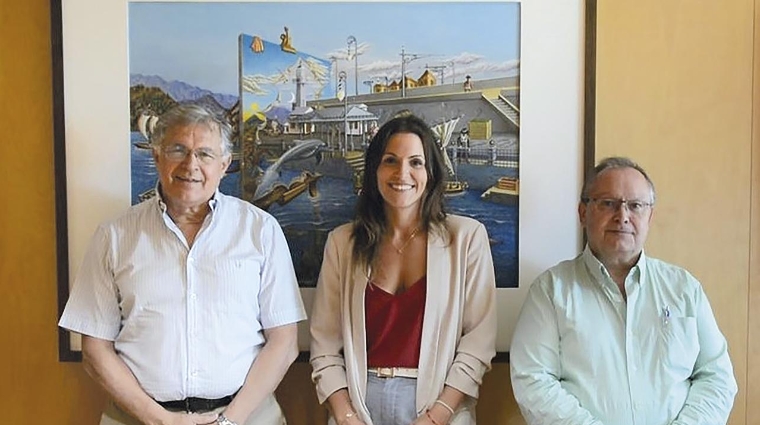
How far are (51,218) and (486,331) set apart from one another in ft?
4.53

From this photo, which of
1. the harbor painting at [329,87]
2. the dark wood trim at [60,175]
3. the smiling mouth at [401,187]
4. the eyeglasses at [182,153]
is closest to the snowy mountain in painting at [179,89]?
the harbor painting at [329,87]

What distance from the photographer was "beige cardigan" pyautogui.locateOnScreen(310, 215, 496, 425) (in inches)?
75.5

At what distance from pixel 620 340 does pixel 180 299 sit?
3.82ft

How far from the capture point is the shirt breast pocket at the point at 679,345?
72.4 inches

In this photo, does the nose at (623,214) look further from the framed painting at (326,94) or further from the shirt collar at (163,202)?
the shirt collar at (163,202)

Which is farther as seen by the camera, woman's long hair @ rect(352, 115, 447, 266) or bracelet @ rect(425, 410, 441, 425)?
woman's long hair @ rect(352, 115, 447, 266)

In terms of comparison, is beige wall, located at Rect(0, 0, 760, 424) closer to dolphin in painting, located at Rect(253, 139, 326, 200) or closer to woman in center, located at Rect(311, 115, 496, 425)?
woman in center, located at Rect(311, 115, 496, 425)

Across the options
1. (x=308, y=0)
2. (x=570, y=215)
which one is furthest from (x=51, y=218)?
(x=570, y=215)

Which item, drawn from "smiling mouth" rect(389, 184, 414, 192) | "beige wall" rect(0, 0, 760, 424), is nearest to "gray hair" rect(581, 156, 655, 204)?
"beige wall" rect(0, 0, 760, 424)

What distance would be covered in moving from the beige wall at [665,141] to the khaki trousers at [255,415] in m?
0.46

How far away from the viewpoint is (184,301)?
72.0 inches

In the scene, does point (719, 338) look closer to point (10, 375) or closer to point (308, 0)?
point (308, 0)

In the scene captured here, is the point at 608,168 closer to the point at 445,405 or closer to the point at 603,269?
the point at 603,269

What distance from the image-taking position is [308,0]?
2.13m
